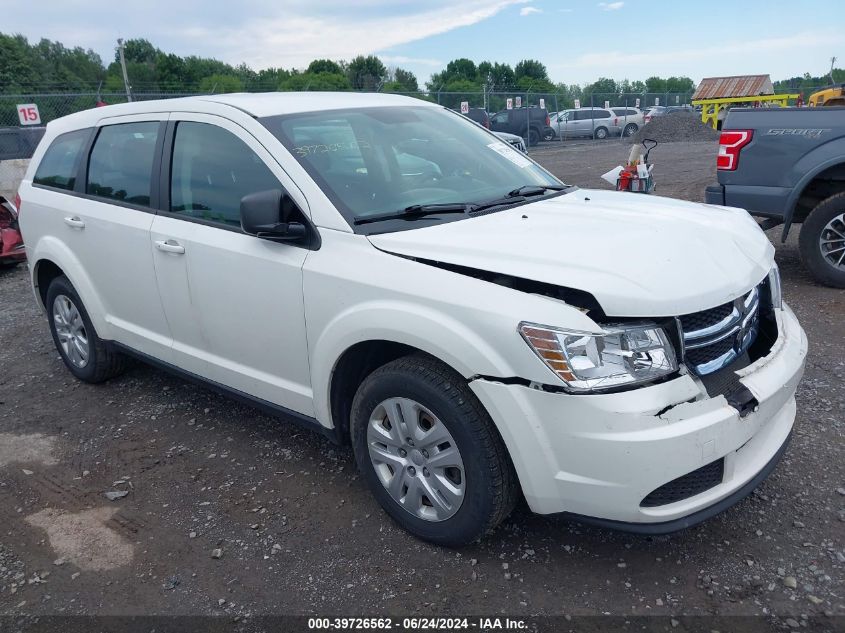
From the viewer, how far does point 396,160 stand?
3.54 meters

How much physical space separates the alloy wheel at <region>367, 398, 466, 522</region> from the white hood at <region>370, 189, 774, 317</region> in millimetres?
655

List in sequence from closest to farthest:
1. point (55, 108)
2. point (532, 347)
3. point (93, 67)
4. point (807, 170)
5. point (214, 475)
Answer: point (532, 347) < point (214, 475) < point (807, 170) < point (55, 108) < point (93, 67)

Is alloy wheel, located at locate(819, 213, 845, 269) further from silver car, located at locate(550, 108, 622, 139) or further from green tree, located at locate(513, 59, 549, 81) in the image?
green tree, located at locate(513, 59, 549, 81)

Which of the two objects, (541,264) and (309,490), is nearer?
(541,264)

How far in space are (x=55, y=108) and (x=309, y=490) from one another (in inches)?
706

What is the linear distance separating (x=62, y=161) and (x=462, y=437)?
3.73 metres

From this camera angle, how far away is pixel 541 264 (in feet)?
8.45

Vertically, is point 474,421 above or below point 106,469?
above

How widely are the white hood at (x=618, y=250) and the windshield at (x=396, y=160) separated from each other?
0.30 meters

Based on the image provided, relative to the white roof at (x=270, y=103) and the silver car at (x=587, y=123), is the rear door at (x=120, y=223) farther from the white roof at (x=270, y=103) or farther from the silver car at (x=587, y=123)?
the silver car at (x=587, y=123)

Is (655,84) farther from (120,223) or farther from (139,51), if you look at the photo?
(120,223)

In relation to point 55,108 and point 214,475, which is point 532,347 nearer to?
point 214,475

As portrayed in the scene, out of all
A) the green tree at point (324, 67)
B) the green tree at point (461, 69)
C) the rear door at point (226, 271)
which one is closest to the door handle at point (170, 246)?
the rear door at point (226, 271)

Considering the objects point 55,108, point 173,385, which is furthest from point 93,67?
point 173,385
